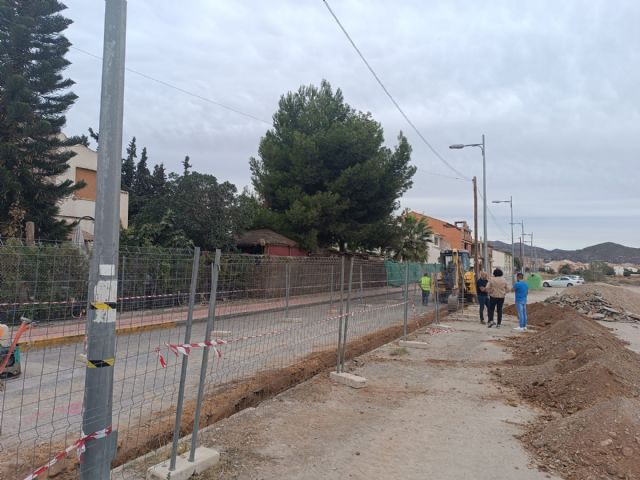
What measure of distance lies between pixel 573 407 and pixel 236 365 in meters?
5.21

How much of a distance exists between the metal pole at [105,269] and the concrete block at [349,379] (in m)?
4.39

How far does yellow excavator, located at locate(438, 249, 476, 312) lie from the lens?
67.7ft

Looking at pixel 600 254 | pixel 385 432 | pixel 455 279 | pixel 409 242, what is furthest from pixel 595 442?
pixel 600 254

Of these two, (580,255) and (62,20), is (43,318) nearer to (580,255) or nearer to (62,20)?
(62,20)

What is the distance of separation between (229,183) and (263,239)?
10.8ft

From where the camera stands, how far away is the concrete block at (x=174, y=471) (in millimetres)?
3949

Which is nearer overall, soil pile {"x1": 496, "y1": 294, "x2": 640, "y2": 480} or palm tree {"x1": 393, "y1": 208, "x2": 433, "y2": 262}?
soil pile {"x1": 496, "y1": 294, "x2": 640, "y2": 480}

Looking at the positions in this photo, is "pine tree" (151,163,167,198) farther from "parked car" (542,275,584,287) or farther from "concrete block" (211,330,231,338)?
"parked car" (542,275,584,287)

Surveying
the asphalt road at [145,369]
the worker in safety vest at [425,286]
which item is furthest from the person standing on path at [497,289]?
the asphalt road at [145,369]

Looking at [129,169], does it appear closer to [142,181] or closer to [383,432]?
[142,181]

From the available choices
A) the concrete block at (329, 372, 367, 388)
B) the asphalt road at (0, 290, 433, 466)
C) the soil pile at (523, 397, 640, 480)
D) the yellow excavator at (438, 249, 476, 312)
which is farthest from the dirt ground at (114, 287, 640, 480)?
the yellow excavator at (438, 249, 476, 312)

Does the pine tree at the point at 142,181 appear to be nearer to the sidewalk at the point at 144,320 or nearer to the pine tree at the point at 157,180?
the pine tree at the point at 157,180

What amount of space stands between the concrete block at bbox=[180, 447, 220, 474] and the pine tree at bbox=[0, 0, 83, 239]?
15.6 meters

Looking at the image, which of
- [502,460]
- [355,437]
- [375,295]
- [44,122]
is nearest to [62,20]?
[44,122]
